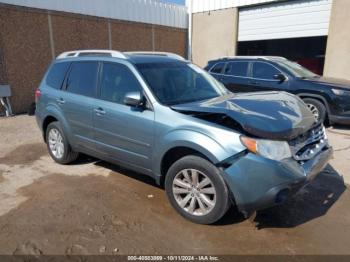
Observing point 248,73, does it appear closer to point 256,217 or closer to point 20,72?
point 256,217

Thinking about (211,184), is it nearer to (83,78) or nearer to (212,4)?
(83,78)

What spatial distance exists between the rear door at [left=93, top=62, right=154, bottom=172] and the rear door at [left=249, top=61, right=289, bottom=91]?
517 centimetres

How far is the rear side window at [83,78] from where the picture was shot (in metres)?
4.56

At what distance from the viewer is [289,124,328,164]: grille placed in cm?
317

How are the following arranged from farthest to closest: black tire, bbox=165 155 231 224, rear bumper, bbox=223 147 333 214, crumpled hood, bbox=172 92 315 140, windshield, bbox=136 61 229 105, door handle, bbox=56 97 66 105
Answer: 1. door handle, bbox=56 97 66 105
2. windshield, bbox=136 61 229 105
3. black tire, bbox=165 155 231 224
4. crumpled hood, bbox=172 92 315 140
5. rear bumper, bbox=223 147 333 214

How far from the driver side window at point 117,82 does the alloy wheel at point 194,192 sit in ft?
4.13

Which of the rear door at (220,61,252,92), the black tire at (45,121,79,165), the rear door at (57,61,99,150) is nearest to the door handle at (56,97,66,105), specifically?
the rear door at (57,61,99,150)

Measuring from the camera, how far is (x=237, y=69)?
8.89m

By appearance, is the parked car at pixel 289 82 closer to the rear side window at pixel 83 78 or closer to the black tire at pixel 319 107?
the black tire at pixel 319 107

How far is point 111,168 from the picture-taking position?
518 cm

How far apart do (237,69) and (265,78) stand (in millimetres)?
903

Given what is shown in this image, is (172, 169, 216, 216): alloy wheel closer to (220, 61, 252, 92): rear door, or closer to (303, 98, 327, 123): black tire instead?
(303, 98, 327, 123): black tire

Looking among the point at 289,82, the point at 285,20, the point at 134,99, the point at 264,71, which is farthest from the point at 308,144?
the point at 285,20

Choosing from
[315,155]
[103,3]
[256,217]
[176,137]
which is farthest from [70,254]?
[103,3]
